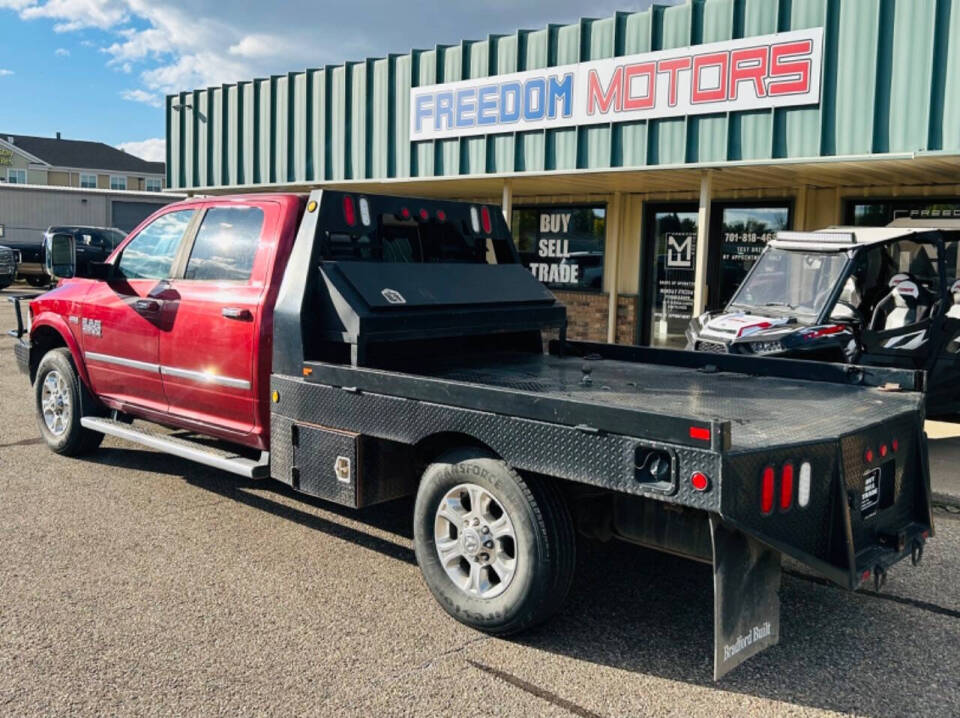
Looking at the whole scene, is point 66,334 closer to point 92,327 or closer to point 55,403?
point 92,327

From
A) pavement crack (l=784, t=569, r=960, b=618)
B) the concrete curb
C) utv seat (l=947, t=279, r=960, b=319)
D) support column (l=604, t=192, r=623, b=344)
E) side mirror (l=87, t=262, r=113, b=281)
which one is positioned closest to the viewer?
pavement crack (l=784, t=569, r=960, b=618)

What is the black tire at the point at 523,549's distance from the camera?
377 centimetres

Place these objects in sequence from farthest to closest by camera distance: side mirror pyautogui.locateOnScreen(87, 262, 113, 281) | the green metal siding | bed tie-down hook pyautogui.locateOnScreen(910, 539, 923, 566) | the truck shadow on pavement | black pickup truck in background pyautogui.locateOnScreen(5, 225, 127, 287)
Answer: black pickup truck in background pyautogui.locateOnScreen(5, 225, 127, 287) → the green metal siding → side mirror pyautogui.locateOnScreen(87, 262, 113, 281) → bed tie-down hook pyautogui.locateOnScreen(910, 539, 923, 566) → the truck shadow on pavement

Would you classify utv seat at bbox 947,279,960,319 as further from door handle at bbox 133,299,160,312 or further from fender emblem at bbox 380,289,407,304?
door handle at bbox 133,299,160,312

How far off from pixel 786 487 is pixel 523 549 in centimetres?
111

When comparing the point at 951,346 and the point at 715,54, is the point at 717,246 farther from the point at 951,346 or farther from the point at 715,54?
the point at 951,346

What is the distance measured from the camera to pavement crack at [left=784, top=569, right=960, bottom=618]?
436 cm

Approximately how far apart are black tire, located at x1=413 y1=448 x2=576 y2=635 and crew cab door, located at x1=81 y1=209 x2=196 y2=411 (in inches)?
113

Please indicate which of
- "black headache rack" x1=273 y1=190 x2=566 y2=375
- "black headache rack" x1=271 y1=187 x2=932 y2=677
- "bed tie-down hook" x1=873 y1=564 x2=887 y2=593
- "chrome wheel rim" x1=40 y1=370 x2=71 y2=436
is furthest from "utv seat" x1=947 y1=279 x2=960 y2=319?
"chrome wheel rim" x1=40 y1=370 x2=71 y2=436

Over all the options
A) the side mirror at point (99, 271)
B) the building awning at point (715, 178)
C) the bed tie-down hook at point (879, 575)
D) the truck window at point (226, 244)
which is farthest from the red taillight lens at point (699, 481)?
the building awning at point (715, 178)

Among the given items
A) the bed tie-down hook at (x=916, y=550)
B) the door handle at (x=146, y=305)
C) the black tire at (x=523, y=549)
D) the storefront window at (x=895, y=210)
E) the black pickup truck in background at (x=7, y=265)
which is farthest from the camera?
the black pickup truck in background at (x=7, y=265)

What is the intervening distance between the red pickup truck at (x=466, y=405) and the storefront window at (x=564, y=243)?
7.88m

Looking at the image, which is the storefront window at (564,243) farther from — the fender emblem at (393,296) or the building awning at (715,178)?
the fender emblem at (393,296)

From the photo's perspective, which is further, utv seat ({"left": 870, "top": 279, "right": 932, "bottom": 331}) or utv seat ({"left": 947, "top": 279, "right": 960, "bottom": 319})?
utv seat ({"left": 947, "top": 279, "right": 960, "bottom": 319})
